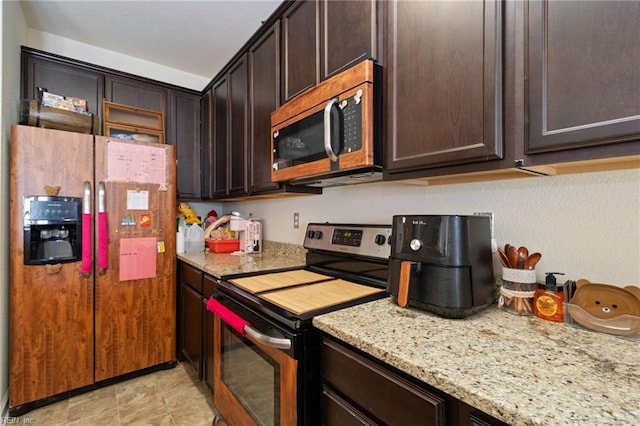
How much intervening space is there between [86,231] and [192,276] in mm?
752

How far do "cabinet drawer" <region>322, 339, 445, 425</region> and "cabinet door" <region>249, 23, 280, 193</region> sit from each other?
1134 millimetres

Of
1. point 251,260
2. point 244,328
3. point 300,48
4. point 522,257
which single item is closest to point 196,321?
point 251,260

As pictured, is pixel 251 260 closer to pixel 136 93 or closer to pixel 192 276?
pixel 192 276

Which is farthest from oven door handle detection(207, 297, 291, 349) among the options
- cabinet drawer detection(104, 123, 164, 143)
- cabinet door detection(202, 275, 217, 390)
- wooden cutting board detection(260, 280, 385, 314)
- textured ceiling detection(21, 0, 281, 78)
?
textured ceiling detection(21, 0, 281, 78)

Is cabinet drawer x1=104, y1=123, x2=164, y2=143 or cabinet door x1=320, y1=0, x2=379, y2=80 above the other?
cabinet door x1=320, y1=0, x2=379, y2=80

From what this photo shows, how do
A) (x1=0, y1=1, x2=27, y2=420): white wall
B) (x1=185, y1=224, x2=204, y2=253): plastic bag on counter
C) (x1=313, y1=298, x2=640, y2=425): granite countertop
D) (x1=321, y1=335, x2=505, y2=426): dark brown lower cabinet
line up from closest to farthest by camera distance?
(x1=313, y1=298, x2=640, y2=425): granite countertop, (x1=321, y1=335, x2=505, y2=426): dark brown lower cabinet, (x1=0, y1=1, x2=27, y2=420): white wall, (x1=185, y1=224, x2=204, y2=253): plastic bag on counter

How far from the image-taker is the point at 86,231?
77.6 inches

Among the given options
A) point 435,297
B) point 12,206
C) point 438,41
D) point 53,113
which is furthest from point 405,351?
point 53,113

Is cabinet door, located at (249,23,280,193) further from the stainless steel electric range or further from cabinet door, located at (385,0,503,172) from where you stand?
cabinet door, located at (385,0,503,172)

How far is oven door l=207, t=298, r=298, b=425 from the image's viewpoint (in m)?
0.98

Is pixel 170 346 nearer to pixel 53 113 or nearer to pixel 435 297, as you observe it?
pixel 53 113

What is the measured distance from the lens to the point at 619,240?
0.86 metres

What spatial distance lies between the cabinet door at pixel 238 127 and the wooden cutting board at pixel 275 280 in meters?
0.77

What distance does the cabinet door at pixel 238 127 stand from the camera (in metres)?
2.11
